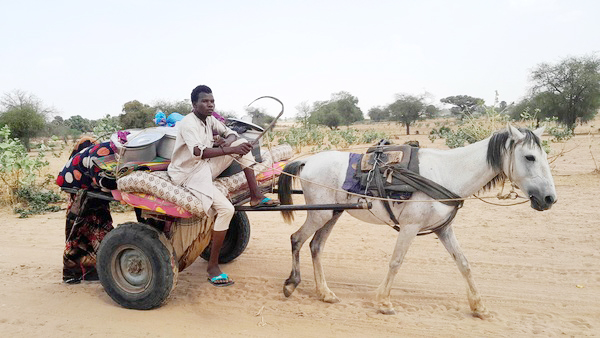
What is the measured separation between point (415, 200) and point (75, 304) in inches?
147

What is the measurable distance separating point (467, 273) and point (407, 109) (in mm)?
39034

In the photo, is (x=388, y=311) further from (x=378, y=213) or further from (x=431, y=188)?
(x=431, y=188)

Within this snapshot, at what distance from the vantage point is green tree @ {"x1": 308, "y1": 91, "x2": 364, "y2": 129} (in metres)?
47.1

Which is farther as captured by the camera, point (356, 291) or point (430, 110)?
point (430, 110)

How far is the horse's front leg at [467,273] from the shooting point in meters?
4.16

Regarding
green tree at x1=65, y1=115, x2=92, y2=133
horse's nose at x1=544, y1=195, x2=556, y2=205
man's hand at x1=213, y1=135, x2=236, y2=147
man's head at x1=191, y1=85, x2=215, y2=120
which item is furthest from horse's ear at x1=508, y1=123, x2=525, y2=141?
green tree at x1=65, y1=115, x2=92, y2=133

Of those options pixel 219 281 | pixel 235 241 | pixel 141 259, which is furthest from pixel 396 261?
pixel 141 259

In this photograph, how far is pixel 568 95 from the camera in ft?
88.3

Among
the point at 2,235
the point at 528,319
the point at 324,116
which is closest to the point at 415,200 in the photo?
the point at 528,319

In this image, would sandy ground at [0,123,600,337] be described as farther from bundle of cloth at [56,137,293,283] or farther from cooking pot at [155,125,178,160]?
cooking pot at [155,125,178,160]

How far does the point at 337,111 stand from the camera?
49.5m

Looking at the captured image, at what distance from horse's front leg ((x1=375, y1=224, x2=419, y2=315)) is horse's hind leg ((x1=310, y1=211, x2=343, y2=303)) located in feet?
1.75

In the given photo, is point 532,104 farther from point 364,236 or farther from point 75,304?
point 75,304

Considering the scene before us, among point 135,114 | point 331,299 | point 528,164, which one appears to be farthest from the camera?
point 135,114
